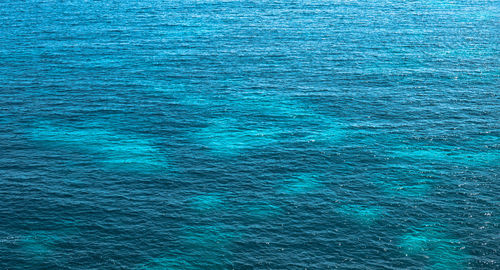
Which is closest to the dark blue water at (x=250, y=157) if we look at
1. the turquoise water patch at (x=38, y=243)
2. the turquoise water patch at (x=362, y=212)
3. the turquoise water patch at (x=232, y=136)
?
the turquoise water patch at (x=38, y=243)

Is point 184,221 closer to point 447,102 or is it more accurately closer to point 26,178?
point 26,178

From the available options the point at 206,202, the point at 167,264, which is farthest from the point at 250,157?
the point at 167,264

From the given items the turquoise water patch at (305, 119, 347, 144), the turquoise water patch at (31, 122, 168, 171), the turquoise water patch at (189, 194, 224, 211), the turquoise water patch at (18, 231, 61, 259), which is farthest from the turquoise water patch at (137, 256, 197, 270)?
the turquoise water patch at (305, 119, 347, 144)

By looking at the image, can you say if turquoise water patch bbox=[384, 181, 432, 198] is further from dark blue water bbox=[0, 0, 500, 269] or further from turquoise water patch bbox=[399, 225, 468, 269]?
turquoise water patch bbox=[399, 225, 468, 269]

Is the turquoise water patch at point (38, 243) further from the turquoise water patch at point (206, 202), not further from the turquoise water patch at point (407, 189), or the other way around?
the turquoise water patch at point (407, 189)

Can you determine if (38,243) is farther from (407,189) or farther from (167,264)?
(407,189)

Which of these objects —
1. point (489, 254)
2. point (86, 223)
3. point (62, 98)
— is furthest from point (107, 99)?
point (489, 254)
